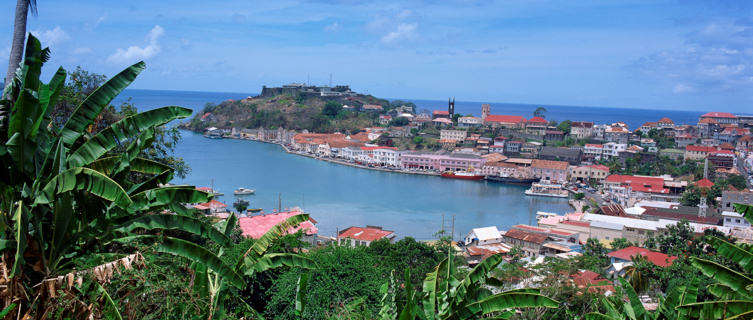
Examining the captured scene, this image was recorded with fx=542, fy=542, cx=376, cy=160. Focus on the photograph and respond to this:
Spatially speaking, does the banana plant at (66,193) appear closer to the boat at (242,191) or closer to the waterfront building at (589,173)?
the boat at (242,191)

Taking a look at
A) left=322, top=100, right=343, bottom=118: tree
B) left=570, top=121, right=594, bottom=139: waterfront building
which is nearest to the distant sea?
left=322, top=100, right=343, bottom=118: tree

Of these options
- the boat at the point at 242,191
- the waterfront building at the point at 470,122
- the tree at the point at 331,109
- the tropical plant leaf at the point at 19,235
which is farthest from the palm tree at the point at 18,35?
the tree at the point at 331,109

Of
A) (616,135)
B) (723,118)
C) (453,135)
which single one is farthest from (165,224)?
(723,118)

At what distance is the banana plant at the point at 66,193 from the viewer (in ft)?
4.91

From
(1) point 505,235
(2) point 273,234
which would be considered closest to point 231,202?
(1) point 505,235

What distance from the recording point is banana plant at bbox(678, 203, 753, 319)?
2.01m

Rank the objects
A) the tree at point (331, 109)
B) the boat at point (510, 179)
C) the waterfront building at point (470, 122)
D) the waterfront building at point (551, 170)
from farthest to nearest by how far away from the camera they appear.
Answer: the tree at point (331, 109) < the waterfront building at point (470, 122) < the boat at point (510, 179) < the waterfront building at point (551, 170)

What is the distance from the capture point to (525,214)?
15094 mm

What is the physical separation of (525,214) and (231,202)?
814 cm

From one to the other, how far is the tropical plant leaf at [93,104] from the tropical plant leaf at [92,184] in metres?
0.30

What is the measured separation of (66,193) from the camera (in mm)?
1551

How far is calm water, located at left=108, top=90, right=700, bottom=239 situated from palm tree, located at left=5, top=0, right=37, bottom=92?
9345 millimetres

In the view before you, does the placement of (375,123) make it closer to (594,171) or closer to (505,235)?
(594,171)

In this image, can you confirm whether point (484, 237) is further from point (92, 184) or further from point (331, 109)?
point (331, 109)
